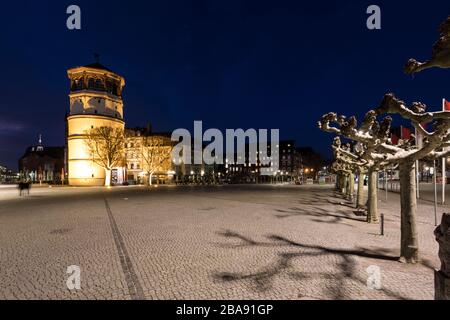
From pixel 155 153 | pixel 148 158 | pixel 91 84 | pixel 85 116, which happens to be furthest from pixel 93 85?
pixel 148 158

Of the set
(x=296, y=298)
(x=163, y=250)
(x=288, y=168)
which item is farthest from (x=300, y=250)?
(x=288, y=168)

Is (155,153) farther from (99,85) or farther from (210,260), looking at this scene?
(210,260)

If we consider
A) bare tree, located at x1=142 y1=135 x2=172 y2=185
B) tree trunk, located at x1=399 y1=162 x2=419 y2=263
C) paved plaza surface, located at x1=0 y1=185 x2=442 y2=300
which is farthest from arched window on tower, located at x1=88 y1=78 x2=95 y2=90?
tree trunk, located at x1=399 y1=162 x2=419 y2=263

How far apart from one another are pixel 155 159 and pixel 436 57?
71.9m

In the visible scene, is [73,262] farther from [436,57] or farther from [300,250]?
[436,57]

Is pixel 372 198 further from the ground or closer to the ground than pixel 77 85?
closer to the ground

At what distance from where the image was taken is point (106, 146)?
58.3m

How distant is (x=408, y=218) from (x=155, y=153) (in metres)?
66.5

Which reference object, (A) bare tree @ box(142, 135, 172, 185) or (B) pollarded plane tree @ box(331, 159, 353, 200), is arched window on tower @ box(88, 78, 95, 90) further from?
(B) pollarded plane tree @ box(331, 159, 353, 200)

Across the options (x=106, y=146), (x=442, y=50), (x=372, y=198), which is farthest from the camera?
(x=106, y=146)

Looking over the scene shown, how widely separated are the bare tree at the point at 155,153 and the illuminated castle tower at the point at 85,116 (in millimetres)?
10441

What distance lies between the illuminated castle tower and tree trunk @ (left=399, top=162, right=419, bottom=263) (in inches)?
2584

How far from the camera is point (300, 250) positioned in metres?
9.66

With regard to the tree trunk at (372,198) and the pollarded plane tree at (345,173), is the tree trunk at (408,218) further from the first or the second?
the pollarded plane tree at (345,173)
